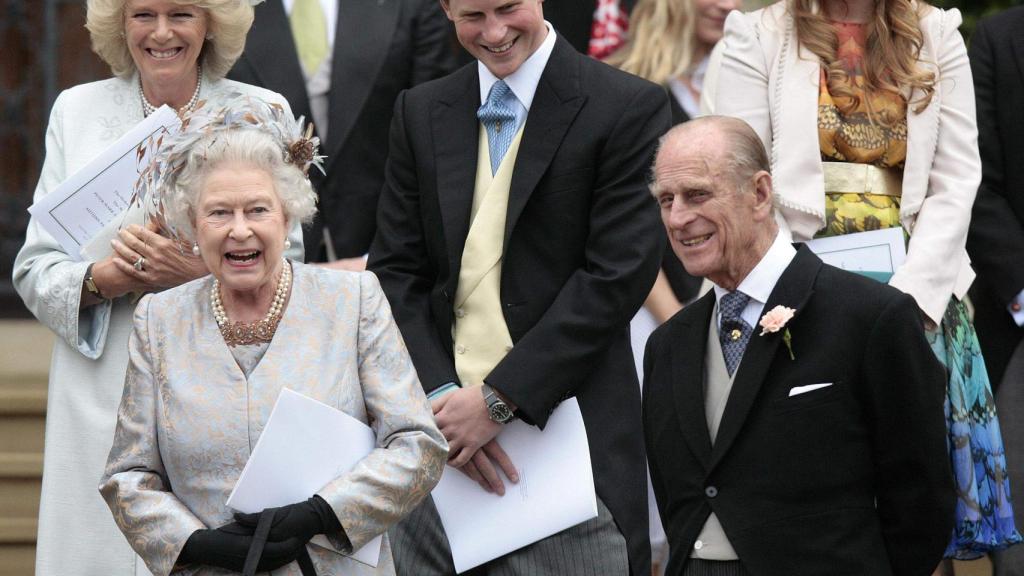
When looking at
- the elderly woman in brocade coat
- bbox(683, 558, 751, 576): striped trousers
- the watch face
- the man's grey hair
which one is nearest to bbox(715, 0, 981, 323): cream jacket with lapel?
the man's grey hair

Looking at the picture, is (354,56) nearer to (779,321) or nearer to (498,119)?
(498,119)

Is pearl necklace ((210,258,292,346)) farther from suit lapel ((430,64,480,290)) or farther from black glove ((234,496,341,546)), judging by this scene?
suit lapel ((430,64,480,290))

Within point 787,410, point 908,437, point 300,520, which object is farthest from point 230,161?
point 908,437

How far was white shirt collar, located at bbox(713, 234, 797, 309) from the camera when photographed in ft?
13.0

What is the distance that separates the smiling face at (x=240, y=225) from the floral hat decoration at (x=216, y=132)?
0.30ft

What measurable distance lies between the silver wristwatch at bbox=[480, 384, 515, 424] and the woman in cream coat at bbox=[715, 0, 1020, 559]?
104cm

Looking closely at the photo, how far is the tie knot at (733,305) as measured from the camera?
3.99 m

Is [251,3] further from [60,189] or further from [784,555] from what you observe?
[784,555]

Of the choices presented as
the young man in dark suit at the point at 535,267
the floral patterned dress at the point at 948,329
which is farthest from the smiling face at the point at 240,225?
the floral patterned dress at the point at 948,329

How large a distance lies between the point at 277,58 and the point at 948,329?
229 centimetres

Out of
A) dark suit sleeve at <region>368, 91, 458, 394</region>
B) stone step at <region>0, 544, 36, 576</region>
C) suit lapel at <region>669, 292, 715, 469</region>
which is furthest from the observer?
stone step at <region>0, 544, 36, 576</region>

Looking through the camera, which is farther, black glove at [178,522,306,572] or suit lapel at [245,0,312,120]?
suit lapel at [245,0,312,120]

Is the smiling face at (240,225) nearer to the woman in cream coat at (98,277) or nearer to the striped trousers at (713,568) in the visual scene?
the woman in cream coat at (98,277)

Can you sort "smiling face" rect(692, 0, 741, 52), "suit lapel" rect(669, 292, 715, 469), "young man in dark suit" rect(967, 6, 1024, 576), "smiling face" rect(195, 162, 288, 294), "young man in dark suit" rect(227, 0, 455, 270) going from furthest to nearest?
"smiling face" rect(692, 0, 741, 52) < "young man in dark suit" rect(227, 0, 455, 270) < "young man in dark suit" rect(967, 6, 1024, 576) < "suit lapel" rect(669, 292, 715, 469) < "smiling face" rect(195, 162, 288, 294)
